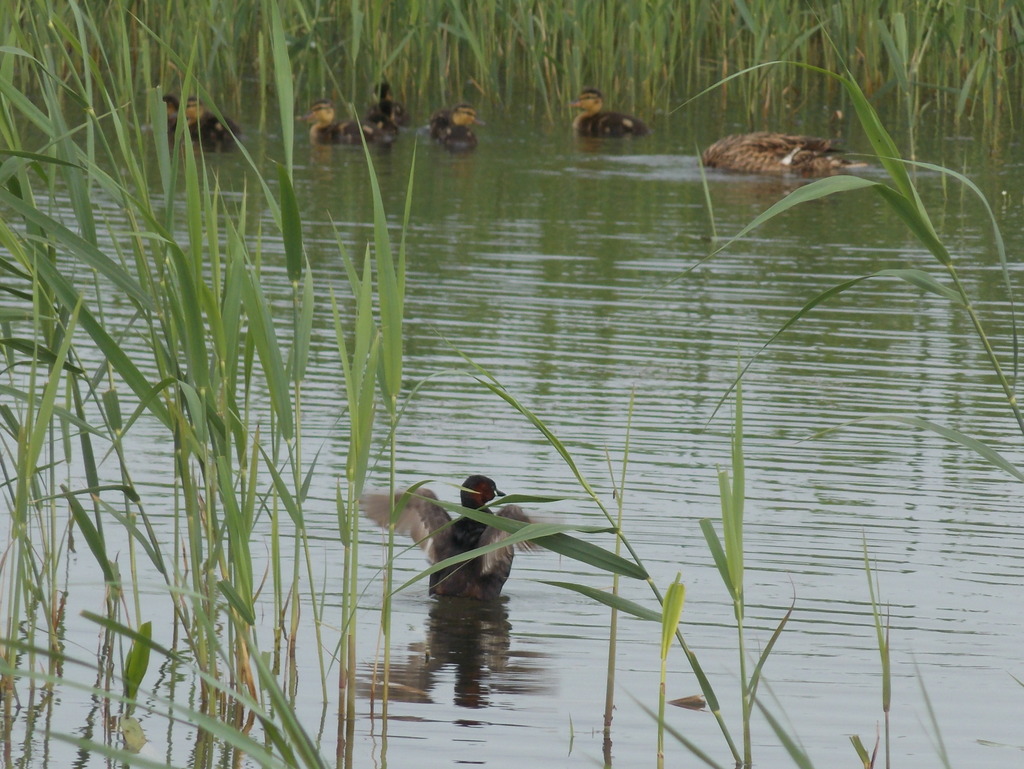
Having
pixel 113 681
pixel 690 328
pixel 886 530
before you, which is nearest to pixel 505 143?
pixel 690 328

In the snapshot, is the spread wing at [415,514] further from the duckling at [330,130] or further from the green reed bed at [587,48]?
the duckling at [330,130]

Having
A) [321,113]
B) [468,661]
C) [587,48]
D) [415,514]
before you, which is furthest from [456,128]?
[468,661]

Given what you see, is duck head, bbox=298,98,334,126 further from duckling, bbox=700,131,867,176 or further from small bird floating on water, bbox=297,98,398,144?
duckling, bbox=700,131,867,176

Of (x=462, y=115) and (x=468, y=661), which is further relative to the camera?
(x=462, y=115)

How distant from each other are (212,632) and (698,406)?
10.2 ft

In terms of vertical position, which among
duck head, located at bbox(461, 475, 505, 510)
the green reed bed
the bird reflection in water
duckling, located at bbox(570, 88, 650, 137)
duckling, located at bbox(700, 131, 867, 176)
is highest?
the green reed bed

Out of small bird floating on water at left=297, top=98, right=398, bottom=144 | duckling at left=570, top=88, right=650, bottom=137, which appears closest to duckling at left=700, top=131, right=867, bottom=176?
duckling at left=570, top=88, right=650, bottom=137

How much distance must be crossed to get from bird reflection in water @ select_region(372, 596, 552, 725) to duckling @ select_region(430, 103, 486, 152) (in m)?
7.27

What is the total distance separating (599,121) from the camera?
37.5ft

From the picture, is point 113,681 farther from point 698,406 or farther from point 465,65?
point 465,65

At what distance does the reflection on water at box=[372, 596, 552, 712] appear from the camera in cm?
319

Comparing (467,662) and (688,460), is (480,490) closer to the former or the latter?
(467,662)

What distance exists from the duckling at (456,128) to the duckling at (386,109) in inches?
17.8

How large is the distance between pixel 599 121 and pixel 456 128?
43.2 inches
